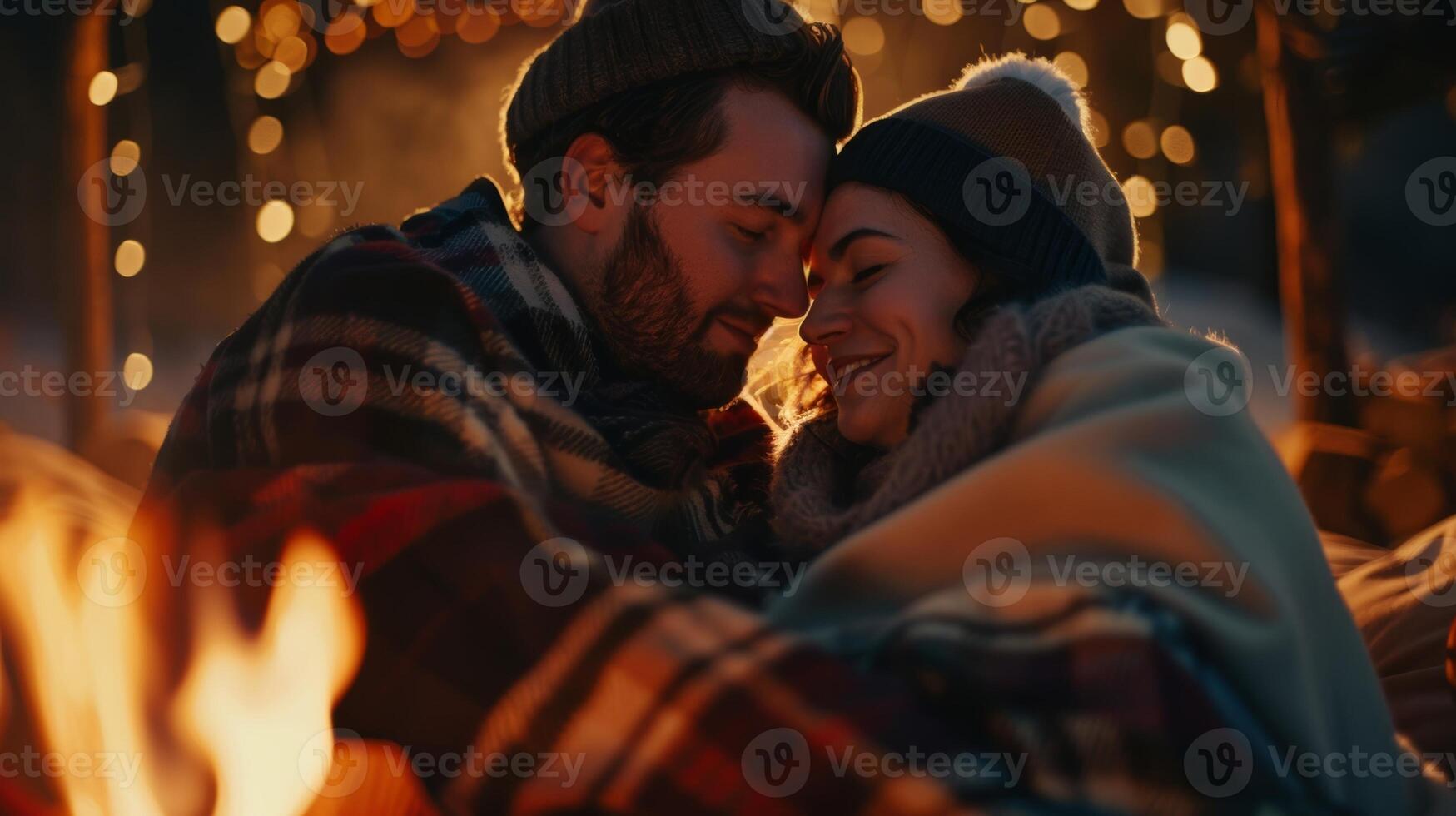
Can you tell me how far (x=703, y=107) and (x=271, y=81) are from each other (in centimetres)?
312

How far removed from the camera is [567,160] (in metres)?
2.23

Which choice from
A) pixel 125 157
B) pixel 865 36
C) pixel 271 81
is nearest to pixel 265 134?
pixel 271 81

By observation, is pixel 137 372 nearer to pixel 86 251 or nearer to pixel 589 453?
pixel 86 251

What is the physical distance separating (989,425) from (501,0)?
8.60 feet

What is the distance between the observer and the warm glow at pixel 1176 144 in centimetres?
460

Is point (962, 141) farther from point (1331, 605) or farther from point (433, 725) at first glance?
point (433, 725)

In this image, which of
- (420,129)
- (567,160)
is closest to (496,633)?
(567,160)

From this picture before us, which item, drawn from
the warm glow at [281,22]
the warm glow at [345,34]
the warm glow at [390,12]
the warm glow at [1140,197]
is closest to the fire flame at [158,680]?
the warm glow at [390,12]

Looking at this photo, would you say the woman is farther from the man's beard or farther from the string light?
the string light

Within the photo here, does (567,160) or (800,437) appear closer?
(800,437)

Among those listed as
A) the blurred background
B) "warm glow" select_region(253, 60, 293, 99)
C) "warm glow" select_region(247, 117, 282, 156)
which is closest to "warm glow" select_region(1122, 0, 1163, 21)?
the blurred background

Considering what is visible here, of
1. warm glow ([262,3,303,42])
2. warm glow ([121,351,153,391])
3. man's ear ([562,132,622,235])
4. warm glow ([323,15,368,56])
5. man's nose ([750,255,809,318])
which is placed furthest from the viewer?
warm glow ([323,15,368,56])

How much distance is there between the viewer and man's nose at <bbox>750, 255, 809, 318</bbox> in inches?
82.4

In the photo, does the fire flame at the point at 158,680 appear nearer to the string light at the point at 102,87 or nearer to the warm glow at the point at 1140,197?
the string light at the point at 102,87
